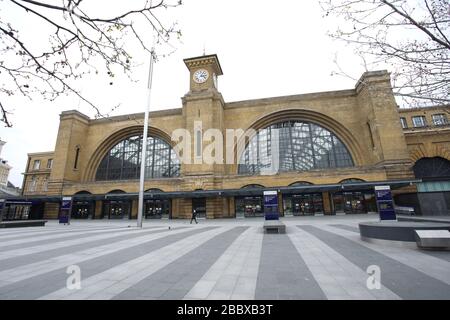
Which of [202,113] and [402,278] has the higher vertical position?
[202,113]

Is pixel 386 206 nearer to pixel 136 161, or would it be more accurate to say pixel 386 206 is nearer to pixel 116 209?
pixel 116 209

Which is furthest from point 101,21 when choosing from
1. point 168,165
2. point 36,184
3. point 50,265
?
point 36,184

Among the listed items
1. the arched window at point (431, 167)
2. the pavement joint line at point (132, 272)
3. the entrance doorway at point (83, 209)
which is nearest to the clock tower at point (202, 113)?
the entrance doorway at point (83, 209)

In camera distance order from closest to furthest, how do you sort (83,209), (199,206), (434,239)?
1. (434,239)
2. (199,206)
3. (83,209)

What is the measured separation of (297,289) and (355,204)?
83.3 ft

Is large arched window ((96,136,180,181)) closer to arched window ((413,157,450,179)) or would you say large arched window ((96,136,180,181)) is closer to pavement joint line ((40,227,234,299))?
pavement joint line ((40,227,234,299))

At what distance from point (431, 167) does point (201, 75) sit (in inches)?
1223

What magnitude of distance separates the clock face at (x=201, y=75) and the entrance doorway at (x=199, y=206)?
17315 millimetres

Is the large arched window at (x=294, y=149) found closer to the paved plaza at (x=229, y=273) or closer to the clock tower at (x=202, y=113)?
the clock tower at (x=202, y=113)

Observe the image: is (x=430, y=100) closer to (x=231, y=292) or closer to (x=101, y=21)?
(x=231, y=292)

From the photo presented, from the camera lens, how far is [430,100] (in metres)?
5.47

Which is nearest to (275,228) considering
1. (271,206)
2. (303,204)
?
(271,206)

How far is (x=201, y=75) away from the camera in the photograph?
3275 centimetres

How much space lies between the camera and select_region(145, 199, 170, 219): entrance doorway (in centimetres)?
2909
